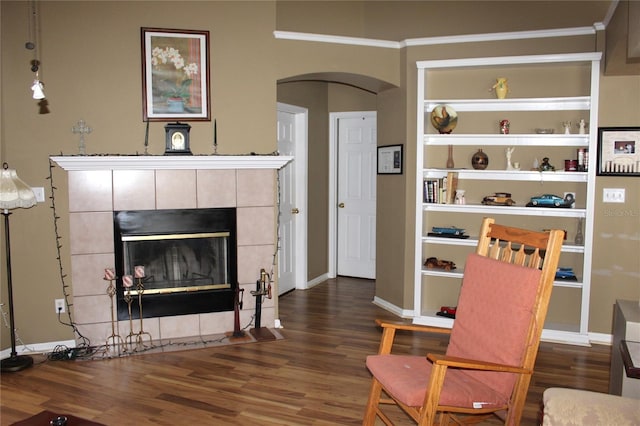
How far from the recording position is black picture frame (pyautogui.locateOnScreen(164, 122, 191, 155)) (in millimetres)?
4246

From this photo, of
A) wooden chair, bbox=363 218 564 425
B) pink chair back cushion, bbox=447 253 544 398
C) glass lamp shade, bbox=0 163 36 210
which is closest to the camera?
wooden chair, bbox=363 218 564 425

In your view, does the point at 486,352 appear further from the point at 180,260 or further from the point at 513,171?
the point at 180,260

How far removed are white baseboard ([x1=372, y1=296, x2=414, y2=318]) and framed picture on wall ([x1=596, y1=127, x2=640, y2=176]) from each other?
6.56 feet

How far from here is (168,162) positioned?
416 cm

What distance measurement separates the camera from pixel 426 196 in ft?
15.8

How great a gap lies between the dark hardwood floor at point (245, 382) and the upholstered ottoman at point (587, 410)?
1045 millimetres

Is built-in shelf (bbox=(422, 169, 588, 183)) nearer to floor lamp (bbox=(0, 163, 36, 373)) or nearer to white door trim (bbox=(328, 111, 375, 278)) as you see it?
white door trim (bbox=(328, 111, 375, 278))

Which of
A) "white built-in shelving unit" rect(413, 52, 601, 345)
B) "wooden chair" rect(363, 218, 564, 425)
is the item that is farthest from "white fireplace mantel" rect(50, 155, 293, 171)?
"wooden chair" rect(363, 218, 564, 425)

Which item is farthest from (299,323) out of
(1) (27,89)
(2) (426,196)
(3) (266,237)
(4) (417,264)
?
(1) (27,89)

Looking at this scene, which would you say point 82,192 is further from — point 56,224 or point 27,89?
point 27,89

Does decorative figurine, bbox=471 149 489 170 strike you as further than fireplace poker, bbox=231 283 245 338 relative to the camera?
Yes

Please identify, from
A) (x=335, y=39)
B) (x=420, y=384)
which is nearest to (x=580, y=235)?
(x=335, y=39)

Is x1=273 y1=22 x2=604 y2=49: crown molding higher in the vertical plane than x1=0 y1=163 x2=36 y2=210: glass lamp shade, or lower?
higher

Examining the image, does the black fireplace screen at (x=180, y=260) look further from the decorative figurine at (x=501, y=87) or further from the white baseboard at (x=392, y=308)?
the decorative figurine at (x=501, y=87)
